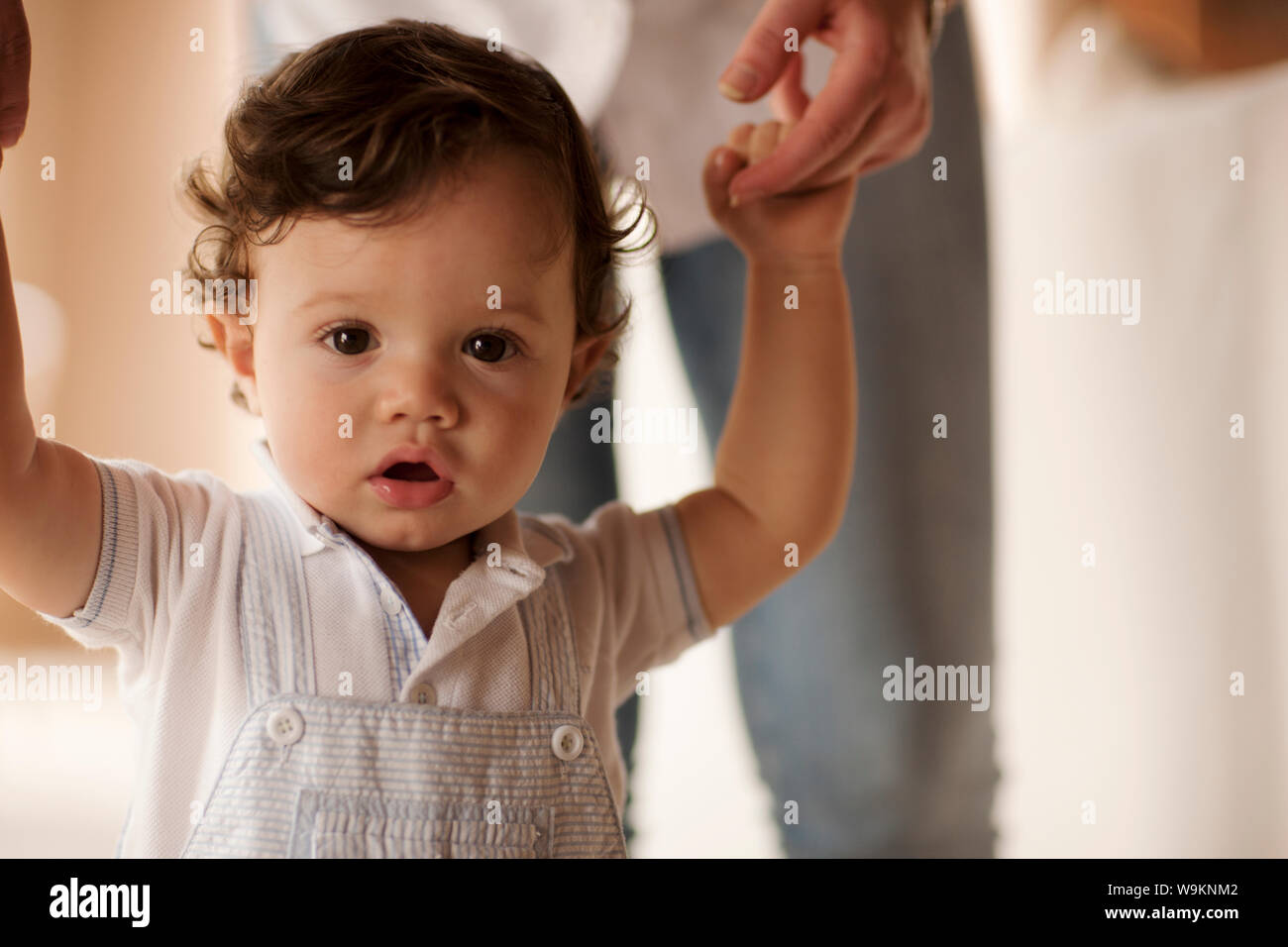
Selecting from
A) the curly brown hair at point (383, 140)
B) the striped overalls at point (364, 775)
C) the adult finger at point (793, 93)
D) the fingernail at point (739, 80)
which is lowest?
the striped overalls at point (364, 775)

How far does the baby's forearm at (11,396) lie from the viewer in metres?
0.46

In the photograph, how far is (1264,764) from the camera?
38.5 inches

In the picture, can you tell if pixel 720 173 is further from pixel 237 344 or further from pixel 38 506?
pixel 38 506

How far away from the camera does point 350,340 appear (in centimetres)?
51

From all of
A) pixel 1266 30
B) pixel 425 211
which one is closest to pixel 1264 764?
pixel 1266 30

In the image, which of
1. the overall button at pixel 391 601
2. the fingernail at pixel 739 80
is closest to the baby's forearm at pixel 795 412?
the fingernail at pixel 739 80

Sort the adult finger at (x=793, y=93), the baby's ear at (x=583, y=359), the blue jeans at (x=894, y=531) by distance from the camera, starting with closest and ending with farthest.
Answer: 1. the baby's ear at (x=583, y=359)
2. the adult finger at (x=793, y=93)
3. the blue jeans at (x=894, y=531)

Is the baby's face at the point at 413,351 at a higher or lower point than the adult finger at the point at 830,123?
lower

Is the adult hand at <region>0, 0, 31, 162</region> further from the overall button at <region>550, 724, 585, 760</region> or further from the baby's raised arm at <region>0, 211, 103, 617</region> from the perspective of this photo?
the overall button at <region>550, 724, 585, 760</region>

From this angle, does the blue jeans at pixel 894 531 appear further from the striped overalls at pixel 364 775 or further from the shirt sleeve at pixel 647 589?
the striped overalls at pixel 364 775

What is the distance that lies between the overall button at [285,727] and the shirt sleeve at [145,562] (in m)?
0.07

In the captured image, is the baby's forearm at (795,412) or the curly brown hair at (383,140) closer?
the curly brown hair at (383,140)
